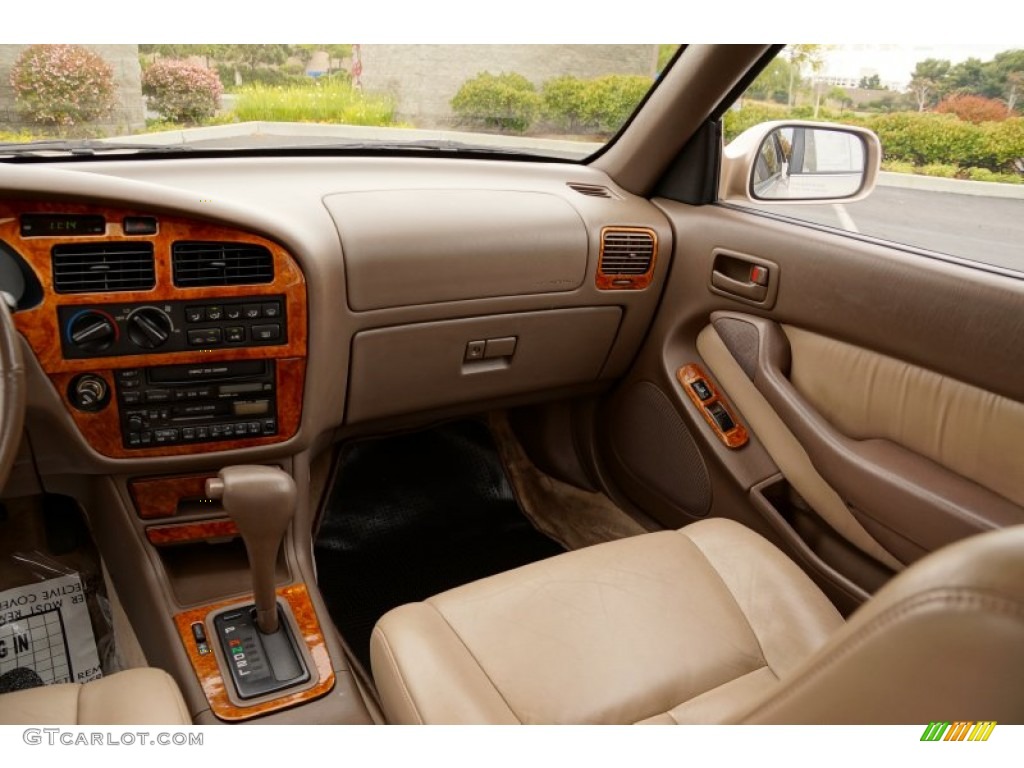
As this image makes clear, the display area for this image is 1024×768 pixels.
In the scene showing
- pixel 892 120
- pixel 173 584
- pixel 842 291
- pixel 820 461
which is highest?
pixel 892 120

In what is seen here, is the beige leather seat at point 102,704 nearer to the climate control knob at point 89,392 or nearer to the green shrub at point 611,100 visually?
the climate control knob at point 89,392

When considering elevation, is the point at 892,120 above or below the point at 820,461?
above

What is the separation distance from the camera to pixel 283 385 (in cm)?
180

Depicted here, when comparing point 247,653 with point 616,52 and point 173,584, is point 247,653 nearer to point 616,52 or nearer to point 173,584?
point 173,584

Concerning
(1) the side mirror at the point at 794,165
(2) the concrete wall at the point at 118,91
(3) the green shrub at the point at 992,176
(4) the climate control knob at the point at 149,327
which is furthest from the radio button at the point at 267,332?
(3) the green shrub at the point at 992,176

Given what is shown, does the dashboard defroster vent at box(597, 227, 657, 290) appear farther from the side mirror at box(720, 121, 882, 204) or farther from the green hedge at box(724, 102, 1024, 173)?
the green hedge at box(724, 102, 1024, 173)

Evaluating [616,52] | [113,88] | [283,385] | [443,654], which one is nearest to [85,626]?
[283,385]

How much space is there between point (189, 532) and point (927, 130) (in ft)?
6.44

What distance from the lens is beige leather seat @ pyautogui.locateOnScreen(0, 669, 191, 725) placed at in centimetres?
110

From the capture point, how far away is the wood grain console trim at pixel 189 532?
1872mm

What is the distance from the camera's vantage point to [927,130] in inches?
77.1

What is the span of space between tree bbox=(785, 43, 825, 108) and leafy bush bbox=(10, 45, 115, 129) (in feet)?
4.97

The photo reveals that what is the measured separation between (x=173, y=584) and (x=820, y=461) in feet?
4.89

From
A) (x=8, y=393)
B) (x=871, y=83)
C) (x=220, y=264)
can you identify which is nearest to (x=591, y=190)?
(x=871, y=83)
